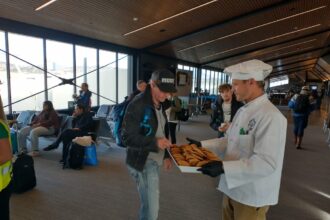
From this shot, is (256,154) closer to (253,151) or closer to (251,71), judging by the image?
(253,151)

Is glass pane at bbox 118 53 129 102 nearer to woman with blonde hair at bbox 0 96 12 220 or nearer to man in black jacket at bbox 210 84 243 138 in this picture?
man in black jacket at bbox 210 84 243 138

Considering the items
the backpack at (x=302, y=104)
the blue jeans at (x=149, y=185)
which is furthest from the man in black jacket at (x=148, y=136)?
the backpack at (x=302, y=104)

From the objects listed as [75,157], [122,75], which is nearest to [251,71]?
[75,157]

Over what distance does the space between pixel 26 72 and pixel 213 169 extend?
6913mm

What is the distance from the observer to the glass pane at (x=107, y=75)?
30.0 feet

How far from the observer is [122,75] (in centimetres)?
1022

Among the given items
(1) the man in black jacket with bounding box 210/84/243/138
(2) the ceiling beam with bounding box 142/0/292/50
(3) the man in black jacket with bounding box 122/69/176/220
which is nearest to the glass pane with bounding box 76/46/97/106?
(2) the ceiling beam with bounding box 142/0/292/50

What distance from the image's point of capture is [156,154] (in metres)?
1.73

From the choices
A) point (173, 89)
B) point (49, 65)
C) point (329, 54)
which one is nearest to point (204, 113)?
point (49, 65)

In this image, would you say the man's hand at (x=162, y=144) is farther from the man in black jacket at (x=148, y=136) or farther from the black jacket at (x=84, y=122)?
the black jacket at (x=84, y=122)

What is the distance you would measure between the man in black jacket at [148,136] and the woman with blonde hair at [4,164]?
65 cm

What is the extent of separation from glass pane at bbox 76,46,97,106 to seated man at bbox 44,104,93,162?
138 inches

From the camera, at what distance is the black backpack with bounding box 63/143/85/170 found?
13.5 feet

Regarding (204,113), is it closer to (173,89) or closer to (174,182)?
(174,182)
